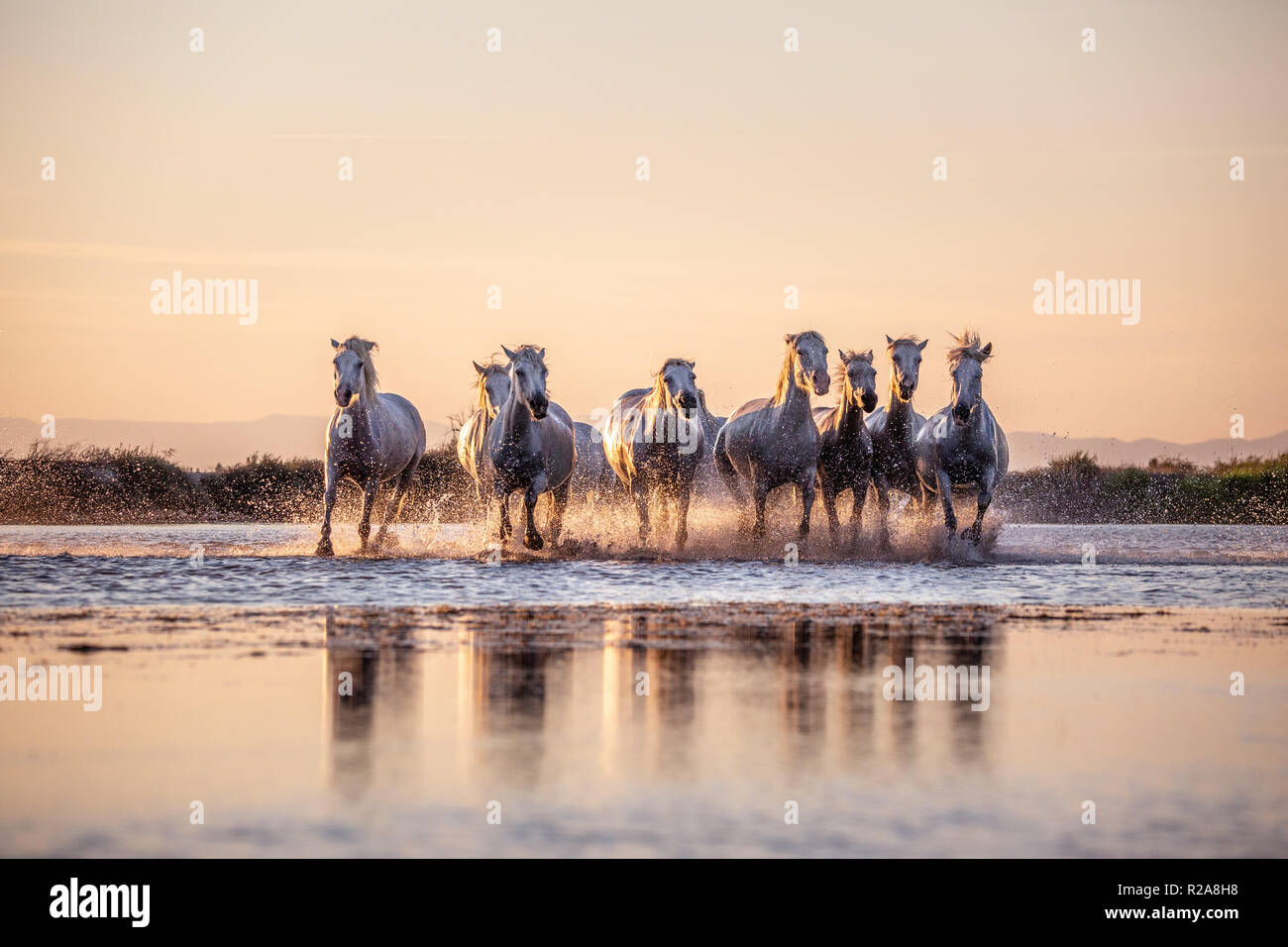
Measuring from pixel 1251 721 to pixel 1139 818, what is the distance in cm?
201

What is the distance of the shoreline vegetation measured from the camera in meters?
24.7

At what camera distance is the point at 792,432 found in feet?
55.7

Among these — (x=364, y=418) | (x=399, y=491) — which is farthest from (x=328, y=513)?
(x=399, y=491)

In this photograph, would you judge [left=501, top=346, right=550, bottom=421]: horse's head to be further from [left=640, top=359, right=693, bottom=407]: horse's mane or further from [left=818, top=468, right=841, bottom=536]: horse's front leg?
Answer: [left=818, top=468, right=841, bottom=536]: horse's front leg

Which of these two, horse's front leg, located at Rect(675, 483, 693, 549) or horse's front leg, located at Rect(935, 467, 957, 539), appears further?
horse's front leg, located at Rect(675, 483, 693, 549)

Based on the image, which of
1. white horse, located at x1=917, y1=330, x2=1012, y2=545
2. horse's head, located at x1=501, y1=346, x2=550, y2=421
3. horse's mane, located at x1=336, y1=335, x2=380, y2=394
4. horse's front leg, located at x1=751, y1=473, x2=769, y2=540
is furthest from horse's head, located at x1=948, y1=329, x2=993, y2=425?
horse's mane, located at x1=336, y1=335, x2=380, y2=394

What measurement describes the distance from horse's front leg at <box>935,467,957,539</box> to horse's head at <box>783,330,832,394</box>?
5.81 ft

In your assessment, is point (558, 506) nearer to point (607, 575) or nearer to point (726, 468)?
point (726, 468)

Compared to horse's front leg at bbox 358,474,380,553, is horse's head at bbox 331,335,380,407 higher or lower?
higher

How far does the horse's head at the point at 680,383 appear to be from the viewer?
54.9 ft

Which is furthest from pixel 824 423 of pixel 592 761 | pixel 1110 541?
pixel 592 761

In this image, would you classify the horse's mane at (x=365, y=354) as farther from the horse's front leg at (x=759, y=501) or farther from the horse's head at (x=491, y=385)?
the horse's front leg at (x=759, y=501)
